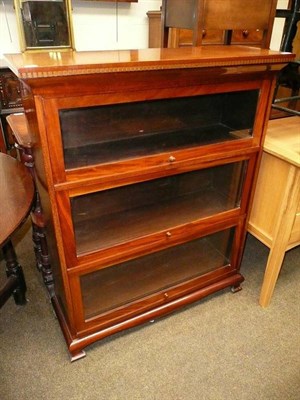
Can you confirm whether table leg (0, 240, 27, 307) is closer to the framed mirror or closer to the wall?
the framed mirror

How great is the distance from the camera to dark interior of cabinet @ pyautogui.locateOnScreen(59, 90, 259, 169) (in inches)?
43.0

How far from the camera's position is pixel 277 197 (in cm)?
144

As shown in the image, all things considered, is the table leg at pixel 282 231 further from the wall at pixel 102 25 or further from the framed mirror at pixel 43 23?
the wall at pixel 102 25

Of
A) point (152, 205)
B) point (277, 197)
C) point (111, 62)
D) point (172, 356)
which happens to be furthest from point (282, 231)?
point (111, 62)

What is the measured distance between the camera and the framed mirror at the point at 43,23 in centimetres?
226

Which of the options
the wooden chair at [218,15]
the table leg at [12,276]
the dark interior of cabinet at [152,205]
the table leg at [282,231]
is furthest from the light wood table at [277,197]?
the table leg at [12,276]

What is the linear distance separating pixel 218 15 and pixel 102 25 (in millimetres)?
1502

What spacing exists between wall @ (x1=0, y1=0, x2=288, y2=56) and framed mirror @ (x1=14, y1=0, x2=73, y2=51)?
188 millimetres

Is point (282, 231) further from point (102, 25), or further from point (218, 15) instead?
point (102, 25)

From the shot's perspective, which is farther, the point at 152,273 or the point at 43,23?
the point at 43,23

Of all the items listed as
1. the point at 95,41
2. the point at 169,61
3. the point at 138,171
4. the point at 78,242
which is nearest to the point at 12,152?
the point at 95,41

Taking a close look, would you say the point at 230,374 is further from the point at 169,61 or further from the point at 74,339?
the point at 169,61

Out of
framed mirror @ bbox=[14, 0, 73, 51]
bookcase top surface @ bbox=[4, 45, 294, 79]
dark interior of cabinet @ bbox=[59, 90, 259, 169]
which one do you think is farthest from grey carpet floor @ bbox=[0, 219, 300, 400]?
framed mirror @ bbox=[14, 0, 73, 51]

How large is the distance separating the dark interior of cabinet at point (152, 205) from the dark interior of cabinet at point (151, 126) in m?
0.19
